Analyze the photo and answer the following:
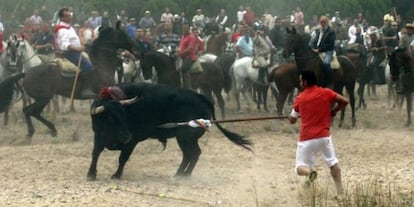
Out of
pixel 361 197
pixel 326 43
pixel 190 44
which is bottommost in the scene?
pixel 361 197

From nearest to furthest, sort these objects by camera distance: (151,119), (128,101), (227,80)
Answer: (128,101), (151,119), (227,80)

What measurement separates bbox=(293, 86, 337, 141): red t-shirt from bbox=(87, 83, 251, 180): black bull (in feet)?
6.99

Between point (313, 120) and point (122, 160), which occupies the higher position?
point (313, 120)

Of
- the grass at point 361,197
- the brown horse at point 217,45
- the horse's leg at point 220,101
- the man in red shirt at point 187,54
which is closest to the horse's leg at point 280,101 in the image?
the horse's leg at point 220,101

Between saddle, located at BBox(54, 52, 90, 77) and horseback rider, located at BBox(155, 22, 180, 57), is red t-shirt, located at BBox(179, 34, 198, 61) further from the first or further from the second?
saddle, located at BBox(54, 52, 90, 77)

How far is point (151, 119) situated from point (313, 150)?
296cm

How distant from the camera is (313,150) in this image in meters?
12.7

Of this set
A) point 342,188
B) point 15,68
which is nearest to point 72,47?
point 15,68

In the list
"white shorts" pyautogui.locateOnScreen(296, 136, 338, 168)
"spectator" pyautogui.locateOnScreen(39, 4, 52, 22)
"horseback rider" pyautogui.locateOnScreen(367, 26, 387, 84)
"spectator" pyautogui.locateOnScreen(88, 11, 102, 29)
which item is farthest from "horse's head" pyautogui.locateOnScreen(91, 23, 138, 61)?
"spectator" pyautogui.locateOnScreen(39, 4, 52, 22)

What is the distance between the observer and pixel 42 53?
26.4 metres

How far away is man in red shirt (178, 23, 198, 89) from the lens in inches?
967

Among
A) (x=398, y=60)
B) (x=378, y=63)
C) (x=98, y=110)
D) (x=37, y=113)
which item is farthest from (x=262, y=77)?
(x=98, y=110)

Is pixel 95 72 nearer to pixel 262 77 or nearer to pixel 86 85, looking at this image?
pixel 86 85

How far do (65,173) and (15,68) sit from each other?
9152mm
